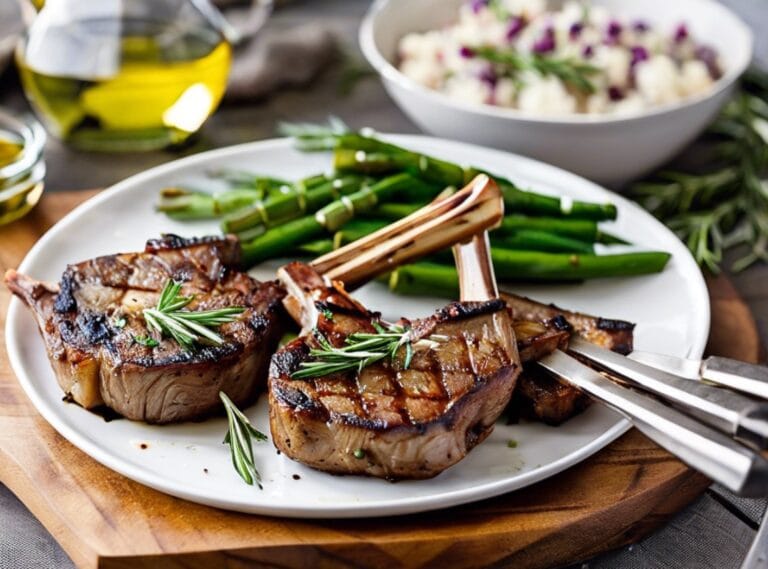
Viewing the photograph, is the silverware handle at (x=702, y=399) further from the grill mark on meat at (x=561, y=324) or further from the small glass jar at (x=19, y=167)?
the small glass jar at (x=19, y=167)

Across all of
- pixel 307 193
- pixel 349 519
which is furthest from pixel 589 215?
pixel 349 519

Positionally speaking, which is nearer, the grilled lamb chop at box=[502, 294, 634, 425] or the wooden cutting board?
the wooden cutting board

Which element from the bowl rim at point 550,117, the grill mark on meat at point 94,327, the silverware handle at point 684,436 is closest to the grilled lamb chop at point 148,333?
the grill mark on meat at point 94,327

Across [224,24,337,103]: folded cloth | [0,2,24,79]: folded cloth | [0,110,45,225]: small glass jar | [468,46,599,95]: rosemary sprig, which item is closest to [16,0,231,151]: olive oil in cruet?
[0,110,45,225]: small glass jar

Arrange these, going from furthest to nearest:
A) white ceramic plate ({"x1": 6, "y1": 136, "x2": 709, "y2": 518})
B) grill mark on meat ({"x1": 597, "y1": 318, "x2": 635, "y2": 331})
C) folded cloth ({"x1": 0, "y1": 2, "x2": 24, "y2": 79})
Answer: folded cloth ({"x1": 0, "y1": 2, "x2": 24, "y2": 79}) < grill mark on meat ({"x1": 597, "y1": 318, "x2": 635, "y2": 331}) < white ceramic plate ({"x1": 6, "y1": 136, "x2": 709, "y2": 518})

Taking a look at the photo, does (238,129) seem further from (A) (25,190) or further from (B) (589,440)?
(B) (589,440)

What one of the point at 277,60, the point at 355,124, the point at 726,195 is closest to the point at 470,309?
the point at 726,195

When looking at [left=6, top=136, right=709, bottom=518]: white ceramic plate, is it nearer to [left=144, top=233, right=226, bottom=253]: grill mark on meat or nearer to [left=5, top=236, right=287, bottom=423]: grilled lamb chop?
[left=5, top=236, right=287, bottom=423]: grilled lamb chop
